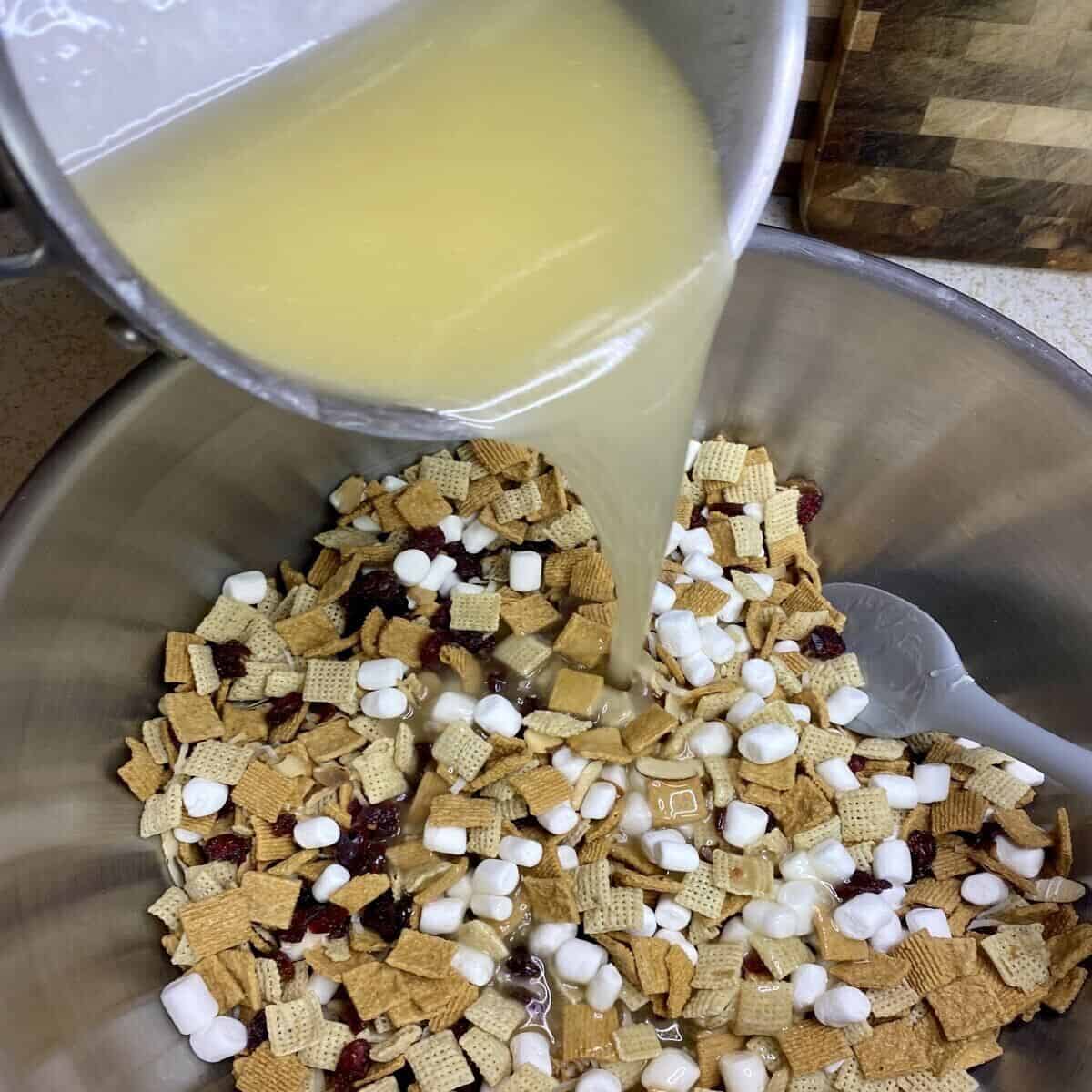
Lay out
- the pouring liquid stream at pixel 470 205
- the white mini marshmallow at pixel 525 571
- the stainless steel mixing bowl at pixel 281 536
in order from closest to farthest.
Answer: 1. the pouring liquid stream at pixel 470 205
2. the stainless steel mixing bowl at pixel 281 536
3. the white mini marshmallow at pixel 525 571

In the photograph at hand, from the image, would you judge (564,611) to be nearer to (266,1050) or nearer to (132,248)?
(266,1050)

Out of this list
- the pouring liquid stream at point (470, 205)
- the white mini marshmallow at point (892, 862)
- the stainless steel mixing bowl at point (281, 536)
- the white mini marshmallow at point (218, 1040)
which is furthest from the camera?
the white mini marshmallow at point (892, 862)

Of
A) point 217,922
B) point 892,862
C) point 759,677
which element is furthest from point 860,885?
point 217,922

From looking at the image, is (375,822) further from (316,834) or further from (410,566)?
(410,566)

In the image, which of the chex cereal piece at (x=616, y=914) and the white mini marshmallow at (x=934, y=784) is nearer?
the chex cereal piece at (x=616, y=914)

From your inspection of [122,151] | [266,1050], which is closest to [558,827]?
[266,1050]

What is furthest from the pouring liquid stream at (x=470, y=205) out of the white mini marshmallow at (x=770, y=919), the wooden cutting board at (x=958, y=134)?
the white mini marshmallow at (x=770, y=919)

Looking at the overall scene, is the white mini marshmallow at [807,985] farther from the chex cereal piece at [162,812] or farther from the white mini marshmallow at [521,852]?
the chex cereal piece at [162,812]
